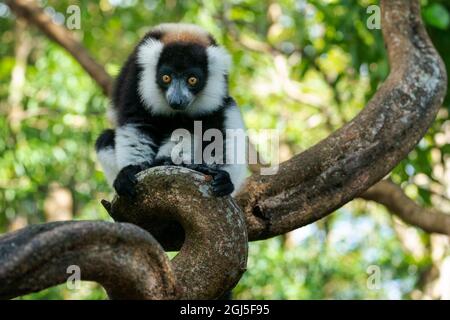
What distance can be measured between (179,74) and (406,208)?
262 centimetres

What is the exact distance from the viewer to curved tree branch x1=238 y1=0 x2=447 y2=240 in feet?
13.6

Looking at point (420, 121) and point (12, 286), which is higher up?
point (420, 121)

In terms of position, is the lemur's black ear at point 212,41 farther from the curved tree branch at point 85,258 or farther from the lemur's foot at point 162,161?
the curved tree branch at point 85,258

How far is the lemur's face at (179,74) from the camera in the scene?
491 centimetres

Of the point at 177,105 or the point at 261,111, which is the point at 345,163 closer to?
the point at 177,105

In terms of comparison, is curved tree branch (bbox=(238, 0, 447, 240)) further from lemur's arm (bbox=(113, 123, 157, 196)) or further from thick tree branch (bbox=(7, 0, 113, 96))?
thick tree branch (bbox=(7, 0, 113, 96))

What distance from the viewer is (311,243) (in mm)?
11484

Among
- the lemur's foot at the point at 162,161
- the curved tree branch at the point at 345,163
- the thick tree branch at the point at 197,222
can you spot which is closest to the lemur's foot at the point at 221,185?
the thick tree branch at the point at 197,222

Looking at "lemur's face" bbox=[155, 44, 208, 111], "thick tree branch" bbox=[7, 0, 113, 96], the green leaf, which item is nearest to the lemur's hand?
"lemur's face" bbox=[155, 44, 208, 111]

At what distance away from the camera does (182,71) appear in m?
4.99

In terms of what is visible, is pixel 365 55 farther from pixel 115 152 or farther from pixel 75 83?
pixel 75 83

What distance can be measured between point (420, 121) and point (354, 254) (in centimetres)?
871
